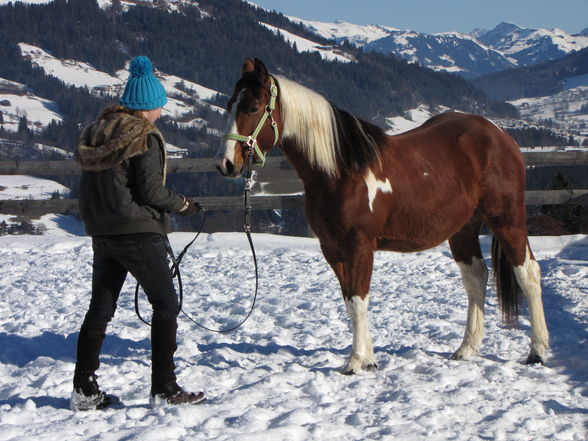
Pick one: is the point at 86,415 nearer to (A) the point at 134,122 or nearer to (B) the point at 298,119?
(A) the point at 134,122

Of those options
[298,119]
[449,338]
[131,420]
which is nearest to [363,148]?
[298,119]

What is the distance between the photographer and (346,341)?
423 centimetres

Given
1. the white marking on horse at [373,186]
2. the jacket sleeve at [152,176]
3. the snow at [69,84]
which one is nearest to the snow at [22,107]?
the snow at [69,84]

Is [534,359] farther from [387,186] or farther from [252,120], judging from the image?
[252,120]

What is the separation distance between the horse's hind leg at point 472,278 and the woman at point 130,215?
1.85m

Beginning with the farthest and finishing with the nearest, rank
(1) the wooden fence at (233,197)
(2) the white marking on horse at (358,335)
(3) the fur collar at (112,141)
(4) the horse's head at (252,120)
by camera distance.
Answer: (1) the wooden fence at (233,197), (2) the white marking on horse at (358,335), (4) the horse's head at (252,120), (3) the fur collar at (112,141)

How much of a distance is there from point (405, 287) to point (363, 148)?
2.57 meters

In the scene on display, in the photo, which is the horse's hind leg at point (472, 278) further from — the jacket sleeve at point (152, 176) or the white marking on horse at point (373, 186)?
the jacket sleeve at point (152, 176)

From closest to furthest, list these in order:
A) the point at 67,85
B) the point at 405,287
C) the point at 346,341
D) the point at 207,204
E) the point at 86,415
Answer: the point at 86,415 < the point at 346,341 < the point at 405,287 < the point at 207,204 < the point at 67,85

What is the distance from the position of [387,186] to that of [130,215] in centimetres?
152

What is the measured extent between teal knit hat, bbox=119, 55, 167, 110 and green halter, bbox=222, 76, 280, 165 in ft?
1.51

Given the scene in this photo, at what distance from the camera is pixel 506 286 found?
13.4 feet

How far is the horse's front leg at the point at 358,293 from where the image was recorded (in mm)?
3447

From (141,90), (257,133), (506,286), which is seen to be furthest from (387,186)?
(141,90)
